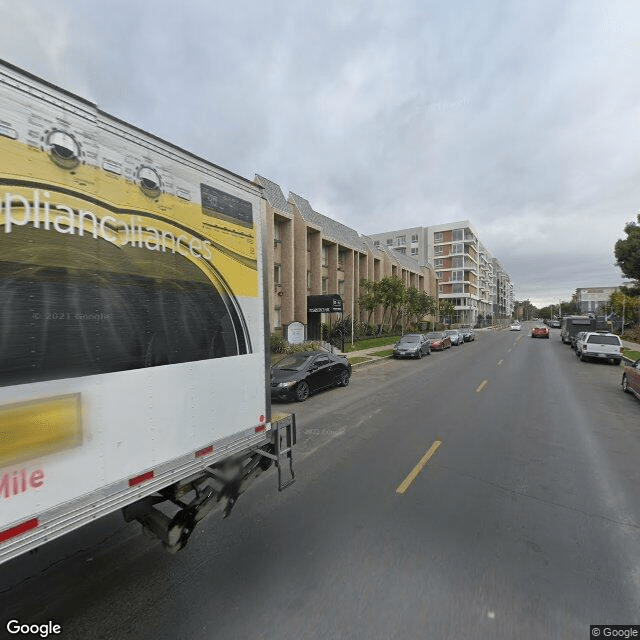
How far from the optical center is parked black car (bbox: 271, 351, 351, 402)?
36.7 ft

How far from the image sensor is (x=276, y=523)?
441 centimetres

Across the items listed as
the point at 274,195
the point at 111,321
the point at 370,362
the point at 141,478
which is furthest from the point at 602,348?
the point at 111,321

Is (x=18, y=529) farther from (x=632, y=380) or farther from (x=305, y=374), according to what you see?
(x=632, y=380)

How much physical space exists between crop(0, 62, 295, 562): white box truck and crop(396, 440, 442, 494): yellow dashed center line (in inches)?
104

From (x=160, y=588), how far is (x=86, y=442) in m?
1.85

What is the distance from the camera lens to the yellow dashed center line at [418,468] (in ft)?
17.5

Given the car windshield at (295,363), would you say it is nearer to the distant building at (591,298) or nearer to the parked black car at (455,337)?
the parked black car at (455,337)

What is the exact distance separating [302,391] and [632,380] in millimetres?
10361

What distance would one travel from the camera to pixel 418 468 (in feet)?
19.6

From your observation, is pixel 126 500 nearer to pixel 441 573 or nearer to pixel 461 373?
pixel 441 573

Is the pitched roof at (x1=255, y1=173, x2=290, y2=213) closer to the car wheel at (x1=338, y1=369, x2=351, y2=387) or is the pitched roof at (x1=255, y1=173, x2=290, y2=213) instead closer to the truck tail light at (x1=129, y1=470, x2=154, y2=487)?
the car wheel at (x1=338, y1=369, x2=351, y2=387)

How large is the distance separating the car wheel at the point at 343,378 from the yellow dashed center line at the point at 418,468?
6.59 m

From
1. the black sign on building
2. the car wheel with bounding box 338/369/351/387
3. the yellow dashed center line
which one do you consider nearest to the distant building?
the black sign on building

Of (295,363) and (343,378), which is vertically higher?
(295,363)
